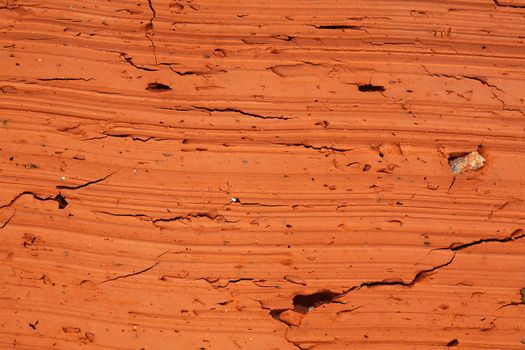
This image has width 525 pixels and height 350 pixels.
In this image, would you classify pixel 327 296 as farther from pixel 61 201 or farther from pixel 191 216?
pixel 61 201

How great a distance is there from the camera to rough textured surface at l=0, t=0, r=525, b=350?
2.49 m

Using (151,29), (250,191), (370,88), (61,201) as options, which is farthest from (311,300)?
(151,29)

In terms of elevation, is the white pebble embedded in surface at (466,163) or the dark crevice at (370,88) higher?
the dark crevice at (370,88)

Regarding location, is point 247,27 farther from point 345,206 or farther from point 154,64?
point 345,206

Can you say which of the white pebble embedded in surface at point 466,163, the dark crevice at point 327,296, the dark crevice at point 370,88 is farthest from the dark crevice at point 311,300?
the dark crevice at point 370,88

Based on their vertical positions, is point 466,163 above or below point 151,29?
below

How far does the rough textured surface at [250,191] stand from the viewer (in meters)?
2.49

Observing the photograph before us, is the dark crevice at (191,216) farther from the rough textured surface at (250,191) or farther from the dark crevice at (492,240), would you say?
the dark crevice at (492,240)

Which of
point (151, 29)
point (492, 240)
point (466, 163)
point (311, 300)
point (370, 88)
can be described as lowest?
point (311, 300)

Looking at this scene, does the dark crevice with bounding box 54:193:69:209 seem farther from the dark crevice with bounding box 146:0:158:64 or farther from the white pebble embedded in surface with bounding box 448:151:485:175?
the white pebble embedded in surface with bounding box 448:151:485:175

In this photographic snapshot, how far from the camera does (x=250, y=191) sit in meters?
2.53

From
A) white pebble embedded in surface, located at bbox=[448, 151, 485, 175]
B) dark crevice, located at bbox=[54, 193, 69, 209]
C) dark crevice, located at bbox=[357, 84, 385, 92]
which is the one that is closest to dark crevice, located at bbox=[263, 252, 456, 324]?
white pebble embedded in surface, located at bbox=[448, 151, 485, 175]

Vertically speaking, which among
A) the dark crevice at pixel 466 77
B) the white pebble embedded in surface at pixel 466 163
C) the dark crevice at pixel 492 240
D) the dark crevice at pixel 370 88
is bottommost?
the dark crevice at pixel 492 240

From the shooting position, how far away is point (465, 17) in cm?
271
